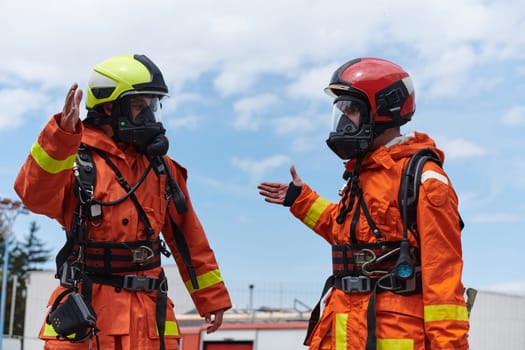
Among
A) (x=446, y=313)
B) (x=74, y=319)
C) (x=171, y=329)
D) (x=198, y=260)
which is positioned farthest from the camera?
(x=198, y=260)

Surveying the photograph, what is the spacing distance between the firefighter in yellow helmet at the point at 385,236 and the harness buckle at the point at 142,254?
3.87 ft

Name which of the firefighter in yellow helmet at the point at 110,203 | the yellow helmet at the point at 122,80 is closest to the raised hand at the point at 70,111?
the firefighter in yellow helmet at the point at 110,203

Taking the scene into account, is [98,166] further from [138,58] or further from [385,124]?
[385,124]

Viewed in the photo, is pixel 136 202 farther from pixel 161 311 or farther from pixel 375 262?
pixel 375 262

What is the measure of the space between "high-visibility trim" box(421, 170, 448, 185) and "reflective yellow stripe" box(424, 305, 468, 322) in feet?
2.58

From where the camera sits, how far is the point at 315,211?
6070 millimetres

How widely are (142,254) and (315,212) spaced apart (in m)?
1.31

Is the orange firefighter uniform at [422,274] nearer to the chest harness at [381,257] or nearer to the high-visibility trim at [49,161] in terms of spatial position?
the chest harness at [381,257]

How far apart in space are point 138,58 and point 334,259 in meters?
2.06

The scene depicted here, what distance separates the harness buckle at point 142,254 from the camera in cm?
552

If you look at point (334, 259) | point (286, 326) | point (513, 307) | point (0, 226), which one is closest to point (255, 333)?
point (286, 326)

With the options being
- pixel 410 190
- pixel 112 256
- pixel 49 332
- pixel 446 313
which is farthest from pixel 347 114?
pixel 49 332

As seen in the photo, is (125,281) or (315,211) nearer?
(125,281)

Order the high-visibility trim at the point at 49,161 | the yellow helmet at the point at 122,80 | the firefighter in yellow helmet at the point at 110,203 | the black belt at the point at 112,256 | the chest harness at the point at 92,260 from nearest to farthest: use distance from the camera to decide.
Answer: the high-visibility trim at the point at 49,161
the firefighter in yellow helmet at the point at 110,203
the chest harness at the point at 92,260
the black belt at the point at 112,256
the yellow helmet at the point at 122,80
